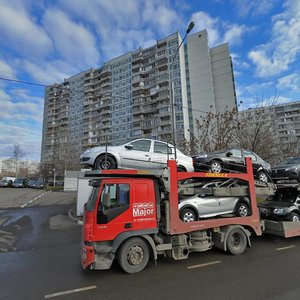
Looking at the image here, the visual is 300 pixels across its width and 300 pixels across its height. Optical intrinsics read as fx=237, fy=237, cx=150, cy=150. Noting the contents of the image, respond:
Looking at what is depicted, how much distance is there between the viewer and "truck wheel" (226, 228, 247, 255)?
24.5 feet

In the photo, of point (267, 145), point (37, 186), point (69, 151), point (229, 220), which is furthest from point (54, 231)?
point (69, 151)

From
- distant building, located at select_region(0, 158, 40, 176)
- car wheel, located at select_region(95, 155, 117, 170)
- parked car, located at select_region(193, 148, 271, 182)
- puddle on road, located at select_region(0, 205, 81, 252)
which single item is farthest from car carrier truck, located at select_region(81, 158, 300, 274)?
distant building, located at select_region(0, 158, 40, 176)

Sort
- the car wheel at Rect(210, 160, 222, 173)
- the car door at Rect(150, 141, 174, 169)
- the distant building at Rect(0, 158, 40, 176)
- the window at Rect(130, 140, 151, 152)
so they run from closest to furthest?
the car door at Rect(150, 141, 174, 169) → the window at Rect(130, 140, 151, 152) → the car wheel at Rect(210, 160, 222, 173) → the distant building at Rect(0, 158, 40, 176)

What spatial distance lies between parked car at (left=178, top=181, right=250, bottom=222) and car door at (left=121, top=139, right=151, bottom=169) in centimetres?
183

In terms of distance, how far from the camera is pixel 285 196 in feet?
33.5

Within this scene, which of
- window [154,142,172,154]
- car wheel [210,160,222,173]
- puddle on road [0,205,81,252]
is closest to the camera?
window [154,142,172,154]

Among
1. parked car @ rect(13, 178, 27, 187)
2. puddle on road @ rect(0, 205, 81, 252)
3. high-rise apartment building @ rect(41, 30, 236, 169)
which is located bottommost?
puddle on road @ rect(0, 205, 81, 252)

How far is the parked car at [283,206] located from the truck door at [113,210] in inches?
246

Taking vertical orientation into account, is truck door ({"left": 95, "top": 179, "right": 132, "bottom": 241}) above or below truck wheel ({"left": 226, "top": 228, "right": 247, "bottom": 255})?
above

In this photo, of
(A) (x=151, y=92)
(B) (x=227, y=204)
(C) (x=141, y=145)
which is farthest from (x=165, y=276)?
(A) (x=151, y=92)

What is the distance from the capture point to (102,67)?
88.6 m

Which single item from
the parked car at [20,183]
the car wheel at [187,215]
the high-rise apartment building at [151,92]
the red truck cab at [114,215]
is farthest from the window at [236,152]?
the high-rise apartment building at [151,92]

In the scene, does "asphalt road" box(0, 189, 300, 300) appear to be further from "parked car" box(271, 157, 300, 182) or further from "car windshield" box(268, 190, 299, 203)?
"parked car" box(271, 157, 300, 182)

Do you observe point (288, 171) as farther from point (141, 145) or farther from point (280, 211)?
point (141, 145)
